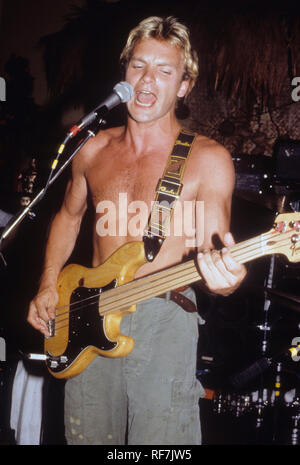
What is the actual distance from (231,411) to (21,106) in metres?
4.04

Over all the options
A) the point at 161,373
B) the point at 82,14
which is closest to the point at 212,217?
the point at 161,373

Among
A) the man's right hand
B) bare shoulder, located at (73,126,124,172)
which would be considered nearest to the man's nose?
bare shoulder, located at (73,126,124,172)

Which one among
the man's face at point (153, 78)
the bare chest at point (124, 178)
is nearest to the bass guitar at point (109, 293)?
the bare chest at point (124, 178)

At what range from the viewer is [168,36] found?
2.51 meters

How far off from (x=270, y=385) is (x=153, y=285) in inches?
130

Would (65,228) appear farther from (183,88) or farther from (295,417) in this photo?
(295,417)

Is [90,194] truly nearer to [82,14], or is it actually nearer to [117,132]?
[117,132]

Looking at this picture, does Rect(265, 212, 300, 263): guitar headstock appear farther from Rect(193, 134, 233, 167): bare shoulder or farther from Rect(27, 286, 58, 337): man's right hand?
Rect(27, 286, 58, 337): man's right hand

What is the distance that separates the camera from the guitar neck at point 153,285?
6.23 feet

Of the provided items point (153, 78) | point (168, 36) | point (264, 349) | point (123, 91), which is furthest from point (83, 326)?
point (264, 349)

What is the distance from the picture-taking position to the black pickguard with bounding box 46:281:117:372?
2077 millimetres

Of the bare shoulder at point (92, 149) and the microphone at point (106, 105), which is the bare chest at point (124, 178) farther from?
the microphone at point (106, 105)

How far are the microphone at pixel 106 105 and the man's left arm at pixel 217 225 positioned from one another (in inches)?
21.4
